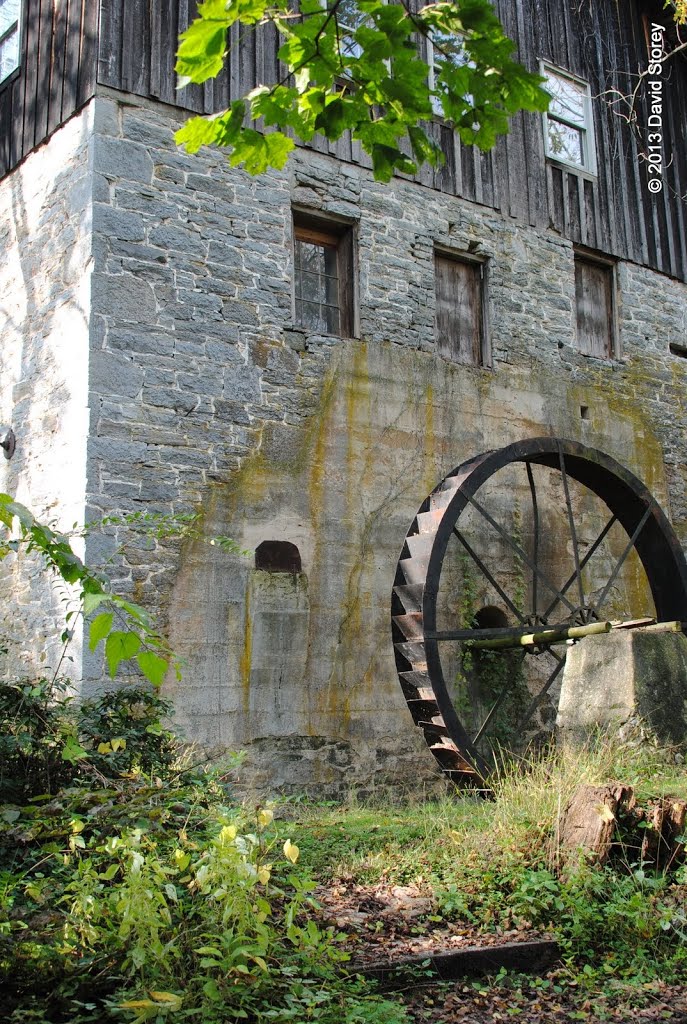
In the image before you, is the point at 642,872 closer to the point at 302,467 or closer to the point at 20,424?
the point at 302,467

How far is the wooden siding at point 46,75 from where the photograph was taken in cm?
823

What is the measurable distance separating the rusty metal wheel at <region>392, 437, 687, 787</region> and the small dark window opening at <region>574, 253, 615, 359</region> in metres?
1.77

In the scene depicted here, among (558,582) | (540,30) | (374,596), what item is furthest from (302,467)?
(540,30)

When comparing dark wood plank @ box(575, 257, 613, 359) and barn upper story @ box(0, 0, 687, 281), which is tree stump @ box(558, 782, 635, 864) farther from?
dark wood plank @ box(575, 257, 613, 359)

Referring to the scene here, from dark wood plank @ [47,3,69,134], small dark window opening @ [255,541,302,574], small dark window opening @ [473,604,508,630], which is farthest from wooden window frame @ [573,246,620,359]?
dark wood plank @ [47,3,69,134]

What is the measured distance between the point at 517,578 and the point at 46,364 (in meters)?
4.78

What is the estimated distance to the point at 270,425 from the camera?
8430 millimetres

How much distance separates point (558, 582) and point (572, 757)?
13.6ft

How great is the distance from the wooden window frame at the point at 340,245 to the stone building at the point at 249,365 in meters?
0.02

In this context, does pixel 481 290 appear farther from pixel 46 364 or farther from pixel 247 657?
pixel 247 657

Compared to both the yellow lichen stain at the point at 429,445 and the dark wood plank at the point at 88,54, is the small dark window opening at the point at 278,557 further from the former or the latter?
the dark wood plank at the point at 88,54

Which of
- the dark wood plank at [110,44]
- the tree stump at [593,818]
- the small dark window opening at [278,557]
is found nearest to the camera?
the tree stump at [593,818]

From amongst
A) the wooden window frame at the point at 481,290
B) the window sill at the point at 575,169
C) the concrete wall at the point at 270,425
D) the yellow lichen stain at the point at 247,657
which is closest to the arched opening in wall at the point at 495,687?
the concrete wall at the point at 270,425

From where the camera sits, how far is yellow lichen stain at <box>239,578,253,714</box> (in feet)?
25.8
